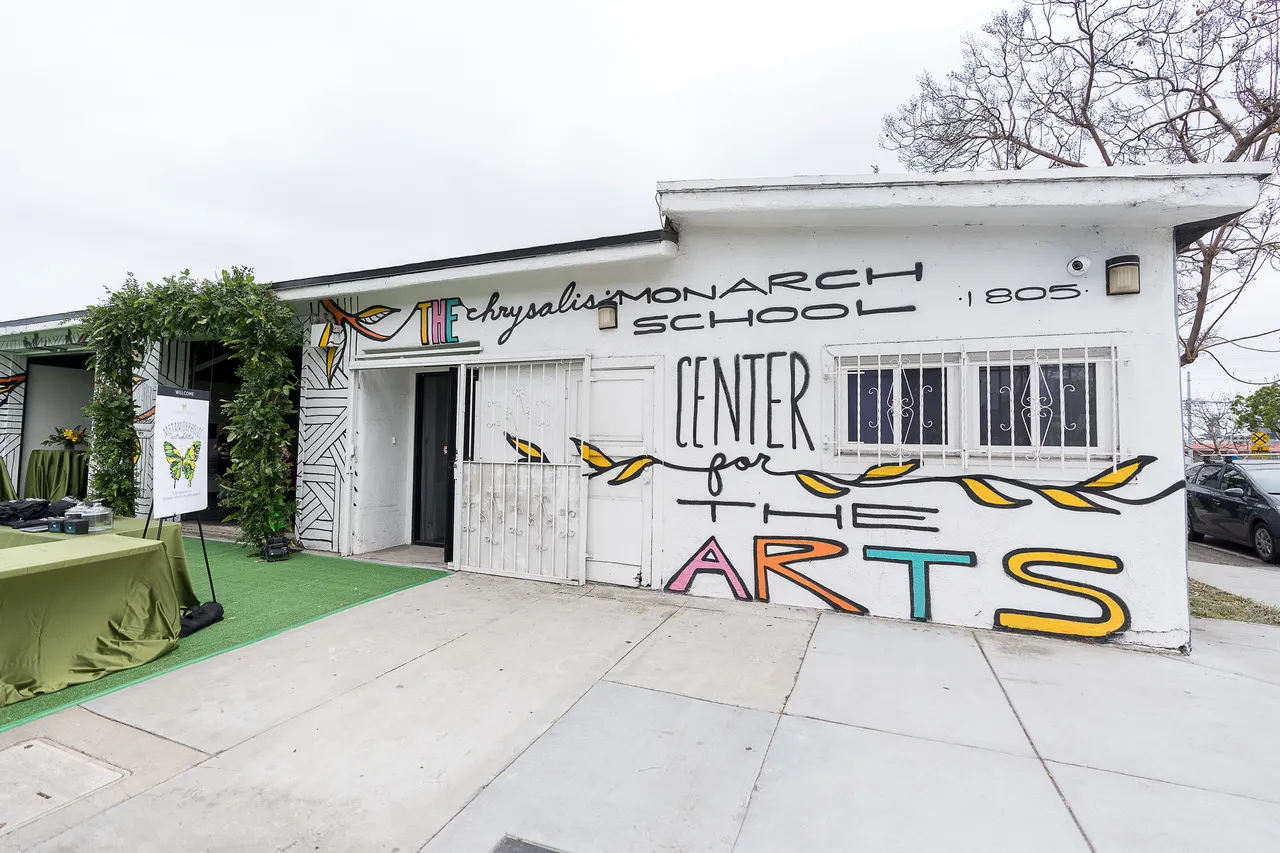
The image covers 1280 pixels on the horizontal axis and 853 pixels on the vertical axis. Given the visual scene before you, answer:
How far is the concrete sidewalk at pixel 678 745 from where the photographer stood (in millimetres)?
2041

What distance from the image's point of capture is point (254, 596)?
4.96m

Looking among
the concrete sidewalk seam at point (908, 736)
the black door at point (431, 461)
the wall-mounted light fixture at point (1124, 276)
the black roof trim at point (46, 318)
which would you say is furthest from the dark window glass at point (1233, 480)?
the black roof trim at point (46, 318)

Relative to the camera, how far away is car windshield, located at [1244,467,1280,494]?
25.3 ft

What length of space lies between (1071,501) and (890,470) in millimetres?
1210

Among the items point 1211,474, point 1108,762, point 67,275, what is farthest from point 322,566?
point 67,275

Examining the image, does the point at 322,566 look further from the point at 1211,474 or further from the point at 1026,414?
the point at 1211,474

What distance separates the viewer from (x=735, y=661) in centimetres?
362

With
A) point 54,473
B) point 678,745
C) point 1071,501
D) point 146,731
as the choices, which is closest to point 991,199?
point 1071,501

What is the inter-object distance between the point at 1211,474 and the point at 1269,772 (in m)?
9.23

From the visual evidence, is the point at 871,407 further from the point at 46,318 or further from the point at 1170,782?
the point at 46,318

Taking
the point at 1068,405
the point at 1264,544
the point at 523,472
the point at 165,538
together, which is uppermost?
the point at 1068,405

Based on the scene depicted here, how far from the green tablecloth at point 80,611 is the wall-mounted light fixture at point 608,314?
3.80 m

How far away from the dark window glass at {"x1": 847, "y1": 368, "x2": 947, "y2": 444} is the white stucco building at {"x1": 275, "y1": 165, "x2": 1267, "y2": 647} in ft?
0.06

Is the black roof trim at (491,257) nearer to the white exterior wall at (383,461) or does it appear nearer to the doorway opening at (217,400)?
the white exterior wall at (383,461)
